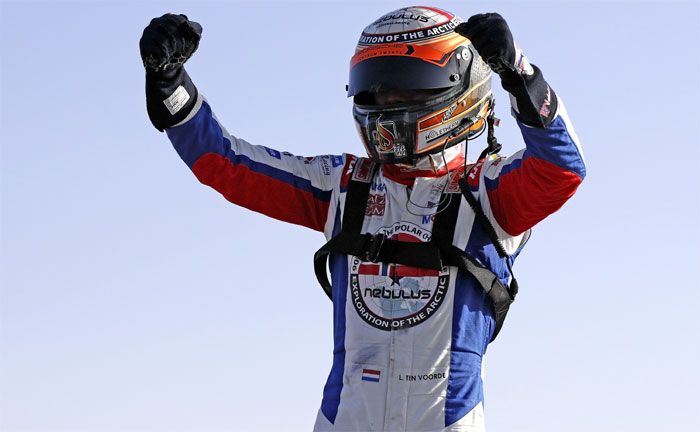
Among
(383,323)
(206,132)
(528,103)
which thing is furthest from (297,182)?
(528,103)

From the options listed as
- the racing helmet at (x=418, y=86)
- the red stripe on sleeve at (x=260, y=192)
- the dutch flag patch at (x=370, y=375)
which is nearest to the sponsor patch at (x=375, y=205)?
the racing helmet at (x=418, y=86)

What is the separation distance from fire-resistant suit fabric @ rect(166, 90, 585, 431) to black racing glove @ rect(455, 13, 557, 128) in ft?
0.40

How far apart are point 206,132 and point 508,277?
217 cm

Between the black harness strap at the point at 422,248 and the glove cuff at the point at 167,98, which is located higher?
the glove cuff at the point at 167,98

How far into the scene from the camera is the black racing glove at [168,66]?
26.8 ft

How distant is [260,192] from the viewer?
28.2ft

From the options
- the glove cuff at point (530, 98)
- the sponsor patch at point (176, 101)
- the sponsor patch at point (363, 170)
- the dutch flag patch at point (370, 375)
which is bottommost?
the dutch flag patch at point (370, 375)

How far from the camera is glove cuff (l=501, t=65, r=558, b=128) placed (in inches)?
299

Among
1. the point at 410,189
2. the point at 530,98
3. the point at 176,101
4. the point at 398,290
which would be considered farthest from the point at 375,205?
the point at 176,101

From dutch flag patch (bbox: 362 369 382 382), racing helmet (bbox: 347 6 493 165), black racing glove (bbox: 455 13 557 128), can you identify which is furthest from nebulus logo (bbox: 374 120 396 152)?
dutch flag patch (bbox: 362 369 382 382)

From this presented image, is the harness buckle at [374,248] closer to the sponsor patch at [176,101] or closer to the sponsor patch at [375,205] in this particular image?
the sponsor patch at [375,205]

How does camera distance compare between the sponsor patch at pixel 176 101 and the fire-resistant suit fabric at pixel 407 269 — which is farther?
the sponsor patch at pixel 176 101

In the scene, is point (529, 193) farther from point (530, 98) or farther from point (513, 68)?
point (513, 68)

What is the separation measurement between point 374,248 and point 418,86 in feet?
3.65
